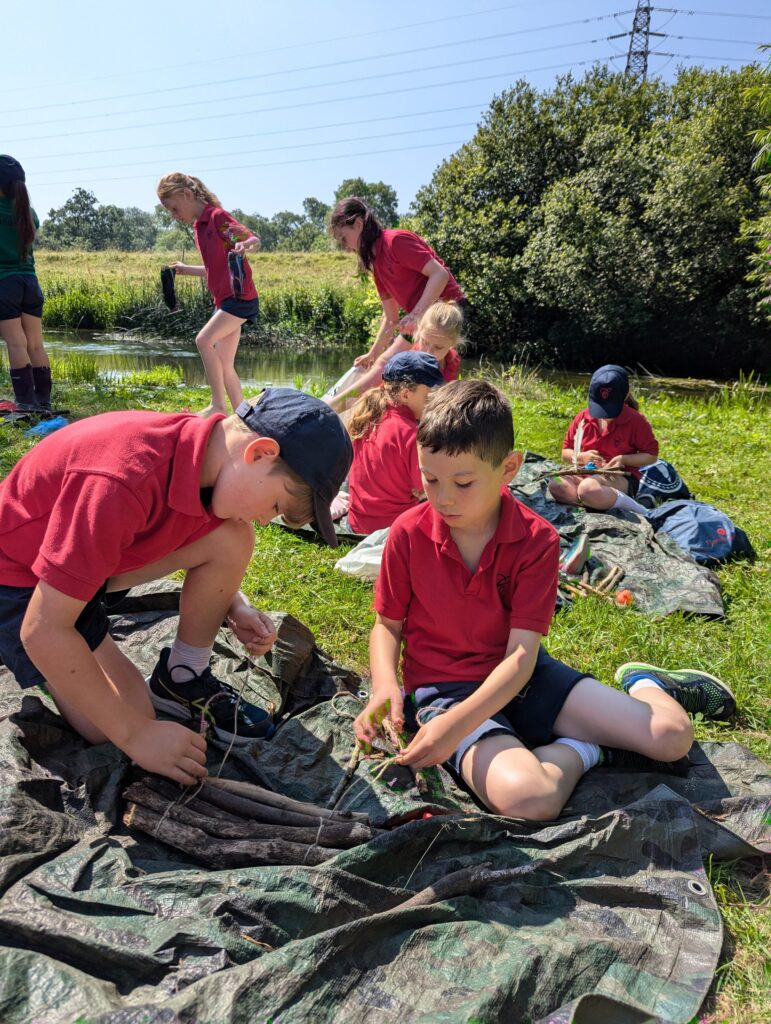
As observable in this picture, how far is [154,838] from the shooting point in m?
1.78

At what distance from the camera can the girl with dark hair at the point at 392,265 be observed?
5.20 meters

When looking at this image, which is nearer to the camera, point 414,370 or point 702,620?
point 702,620

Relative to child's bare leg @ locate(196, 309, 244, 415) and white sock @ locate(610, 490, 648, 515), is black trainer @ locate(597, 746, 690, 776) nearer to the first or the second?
white sock @ locate(610, 490, 648, 515)

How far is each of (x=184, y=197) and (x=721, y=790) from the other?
5476 mm

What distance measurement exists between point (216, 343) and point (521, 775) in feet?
15.9

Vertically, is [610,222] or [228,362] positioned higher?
[610,222]

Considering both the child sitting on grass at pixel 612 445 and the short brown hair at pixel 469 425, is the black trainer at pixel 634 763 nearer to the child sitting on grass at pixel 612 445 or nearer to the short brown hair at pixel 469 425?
the short brown hair at pixel 469 425

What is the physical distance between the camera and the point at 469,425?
203 cm

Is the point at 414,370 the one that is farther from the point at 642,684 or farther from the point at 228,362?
the point at 228,362

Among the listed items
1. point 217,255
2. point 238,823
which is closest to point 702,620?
point 238,823

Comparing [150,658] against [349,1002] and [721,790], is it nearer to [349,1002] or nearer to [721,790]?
[349,1002]

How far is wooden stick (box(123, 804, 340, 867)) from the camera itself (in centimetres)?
169

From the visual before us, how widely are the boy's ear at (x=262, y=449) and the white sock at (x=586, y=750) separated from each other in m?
1.17

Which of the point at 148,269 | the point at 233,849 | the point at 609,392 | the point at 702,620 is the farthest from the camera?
the point at 148,269
